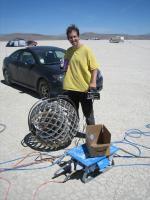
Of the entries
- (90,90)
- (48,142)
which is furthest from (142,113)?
(48,142)

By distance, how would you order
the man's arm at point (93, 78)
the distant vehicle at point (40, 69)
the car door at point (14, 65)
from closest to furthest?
the man's arm at point (93, 78)
the distant vehicle at point (40, 69)
the car door at point (14, 65)

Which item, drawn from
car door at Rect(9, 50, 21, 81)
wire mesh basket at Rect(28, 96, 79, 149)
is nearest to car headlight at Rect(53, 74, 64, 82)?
wire mesh basket at Rect(28, 96, 79, 149)

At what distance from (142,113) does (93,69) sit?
284 centimetres

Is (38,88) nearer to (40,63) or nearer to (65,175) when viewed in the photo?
(40,63)

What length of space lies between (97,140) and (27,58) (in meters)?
5.51

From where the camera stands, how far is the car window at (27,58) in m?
8.98

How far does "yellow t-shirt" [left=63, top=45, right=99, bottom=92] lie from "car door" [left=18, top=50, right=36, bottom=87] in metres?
3.80

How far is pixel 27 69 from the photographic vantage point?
9.05 m

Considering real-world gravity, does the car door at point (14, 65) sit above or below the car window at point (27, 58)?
below

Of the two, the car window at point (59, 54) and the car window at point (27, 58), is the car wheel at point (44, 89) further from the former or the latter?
the car window at point (59, 54)

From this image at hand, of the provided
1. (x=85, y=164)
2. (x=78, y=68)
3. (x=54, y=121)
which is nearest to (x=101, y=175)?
(x=85, y=164)

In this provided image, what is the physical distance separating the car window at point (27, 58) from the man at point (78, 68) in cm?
403

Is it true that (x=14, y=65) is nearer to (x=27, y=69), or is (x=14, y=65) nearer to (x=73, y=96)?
(x=27, y=69)

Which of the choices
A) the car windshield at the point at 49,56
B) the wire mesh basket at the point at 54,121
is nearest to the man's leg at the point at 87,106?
the wire mesh basket at the point at 54,121
